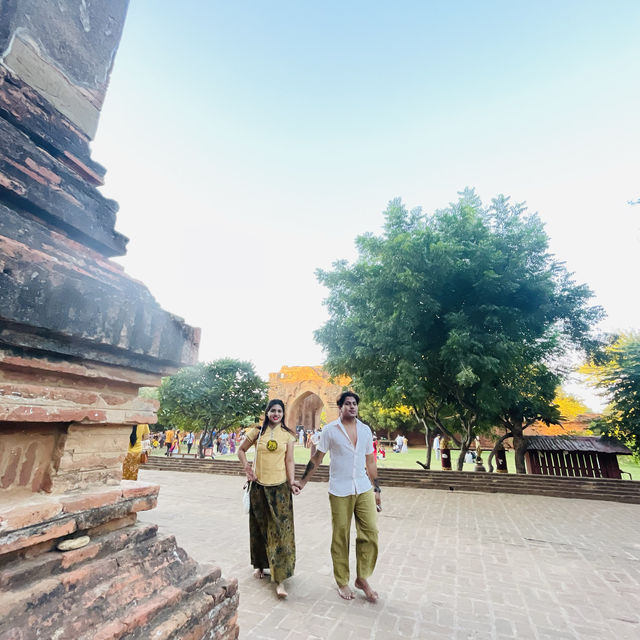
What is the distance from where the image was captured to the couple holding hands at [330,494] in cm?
300

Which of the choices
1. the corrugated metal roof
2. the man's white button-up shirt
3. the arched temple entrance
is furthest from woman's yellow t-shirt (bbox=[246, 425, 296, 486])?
the arched temple entrance

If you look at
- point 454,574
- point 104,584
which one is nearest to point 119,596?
point 104,584

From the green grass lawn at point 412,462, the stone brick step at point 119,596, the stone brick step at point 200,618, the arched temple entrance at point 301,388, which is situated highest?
the arched temple entrance at point 301,388

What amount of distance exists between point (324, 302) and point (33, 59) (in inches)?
522

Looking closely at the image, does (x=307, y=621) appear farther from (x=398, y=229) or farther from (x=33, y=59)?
(x=398, y=229)

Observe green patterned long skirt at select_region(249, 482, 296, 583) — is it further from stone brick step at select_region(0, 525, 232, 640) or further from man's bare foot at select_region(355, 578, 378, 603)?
stone brick step at select_region(0, 525, 232, 640)

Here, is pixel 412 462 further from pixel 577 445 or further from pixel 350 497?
pixel 350 497

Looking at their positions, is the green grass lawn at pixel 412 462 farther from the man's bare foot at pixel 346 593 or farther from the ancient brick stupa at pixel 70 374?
the ancient brick stupa at pixel 70 374

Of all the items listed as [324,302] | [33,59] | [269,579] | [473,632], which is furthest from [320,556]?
[324,302]

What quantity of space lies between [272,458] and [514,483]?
9539mm

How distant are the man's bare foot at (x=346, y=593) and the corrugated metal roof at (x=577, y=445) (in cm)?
1147

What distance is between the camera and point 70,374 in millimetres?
1325

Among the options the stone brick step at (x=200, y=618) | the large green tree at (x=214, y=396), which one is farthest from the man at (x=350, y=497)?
the large green tree at (x=214, y=396)

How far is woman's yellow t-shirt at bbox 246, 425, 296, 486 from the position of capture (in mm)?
3223
